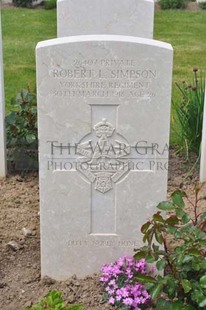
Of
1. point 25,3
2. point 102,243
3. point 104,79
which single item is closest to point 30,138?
point 102,243

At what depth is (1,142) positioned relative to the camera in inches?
195

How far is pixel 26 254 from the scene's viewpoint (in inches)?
151

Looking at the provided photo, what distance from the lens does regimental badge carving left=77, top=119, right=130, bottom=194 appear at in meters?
3.29

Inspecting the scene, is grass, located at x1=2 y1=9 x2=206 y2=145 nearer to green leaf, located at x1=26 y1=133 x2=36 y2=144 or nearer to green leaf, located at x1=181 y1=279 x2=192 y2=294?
green leaf, located at x1=26 y1=133 x2=36 y2=144

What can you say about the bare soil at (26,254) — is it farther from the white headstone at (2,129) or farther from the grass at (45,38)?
the grass at (45,38)

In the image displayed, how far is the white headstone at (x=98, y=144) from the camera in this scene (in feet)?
10.4

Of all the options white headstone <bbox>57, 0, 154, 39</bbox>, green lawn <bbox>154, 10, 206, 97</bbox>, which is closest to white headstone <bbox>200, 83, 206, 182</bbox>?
white headstone <bbox>57, 0, 154, 39</bbox>

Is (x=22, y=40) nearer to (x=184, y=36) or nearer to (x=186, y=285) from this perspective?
(x=184, y=36)

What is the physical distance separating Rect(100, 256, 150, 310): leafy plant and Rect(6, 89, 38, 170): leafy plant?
1.84 m

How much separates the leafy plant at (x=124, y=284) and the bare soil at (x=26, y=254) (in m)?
0.08

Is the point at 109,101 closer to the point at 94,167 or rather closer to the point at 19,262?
the point at 94,167

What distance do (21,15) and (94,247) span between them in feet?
32.2

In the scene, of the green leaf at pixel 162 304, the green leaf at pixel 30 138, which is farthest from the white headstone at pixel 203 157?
the green leaf at pixel 162 304

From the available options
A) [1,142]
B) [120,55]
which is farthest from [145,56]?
[1,142]
